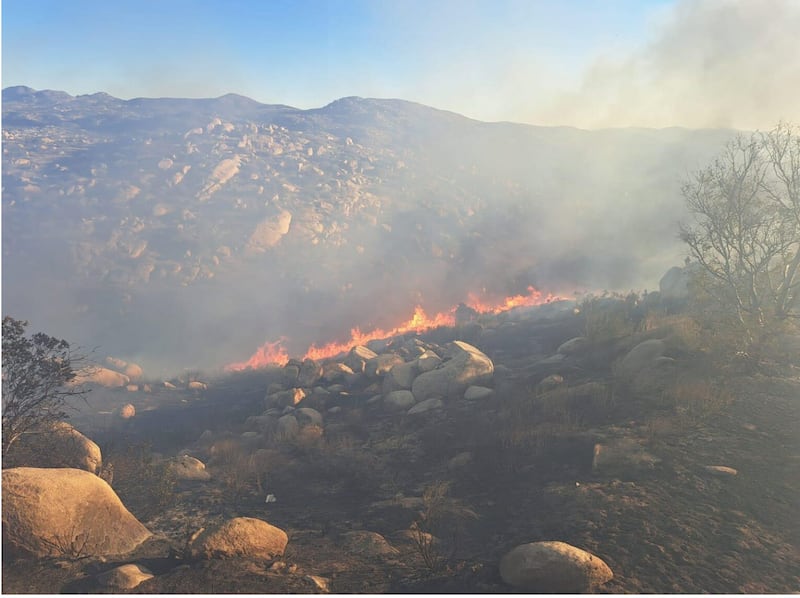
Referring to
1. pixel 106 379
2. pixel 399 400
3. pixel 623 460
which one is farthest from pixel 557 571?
pixel 106 379

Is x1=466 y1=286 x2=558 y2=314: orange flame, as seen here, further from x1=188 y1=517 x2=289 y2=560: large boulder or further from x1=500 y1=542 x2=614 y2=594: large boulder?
x1=500 y1=542 x2=614 y2=594: large boulder

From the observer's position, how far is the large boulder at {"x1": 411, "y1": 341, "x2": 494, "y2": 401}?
15209 mm

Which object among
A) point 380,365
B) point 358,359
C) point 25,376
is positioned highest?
point 25,376

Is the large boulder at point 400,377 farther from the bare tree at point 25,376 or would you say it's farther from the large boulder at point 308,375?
the bare tree at point 25,376

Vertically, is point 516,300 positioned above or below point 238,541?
above

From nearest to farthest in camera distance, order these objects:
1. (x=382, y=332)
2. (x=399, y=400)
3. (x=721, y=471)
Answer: (x=721, y=471), (x=399, y=400), (x=382, y=332)

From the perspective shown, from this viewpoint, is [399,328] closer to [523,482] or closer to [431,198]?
[431,198]

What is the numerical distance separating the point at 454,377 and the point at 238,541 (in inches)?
393

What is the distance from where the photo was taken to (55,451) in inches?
369

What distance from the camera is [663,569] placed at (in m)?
5.54

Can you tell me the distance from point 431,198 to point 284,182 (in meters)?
17.8

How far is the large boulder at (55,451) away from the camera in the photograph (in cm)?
863

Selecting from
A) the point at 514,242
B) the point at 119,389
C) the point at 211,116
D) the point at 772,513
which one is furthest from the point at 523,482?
the point at 211,116

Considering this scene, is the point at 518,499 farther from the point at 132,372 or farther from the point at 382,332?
the point at 132,372
